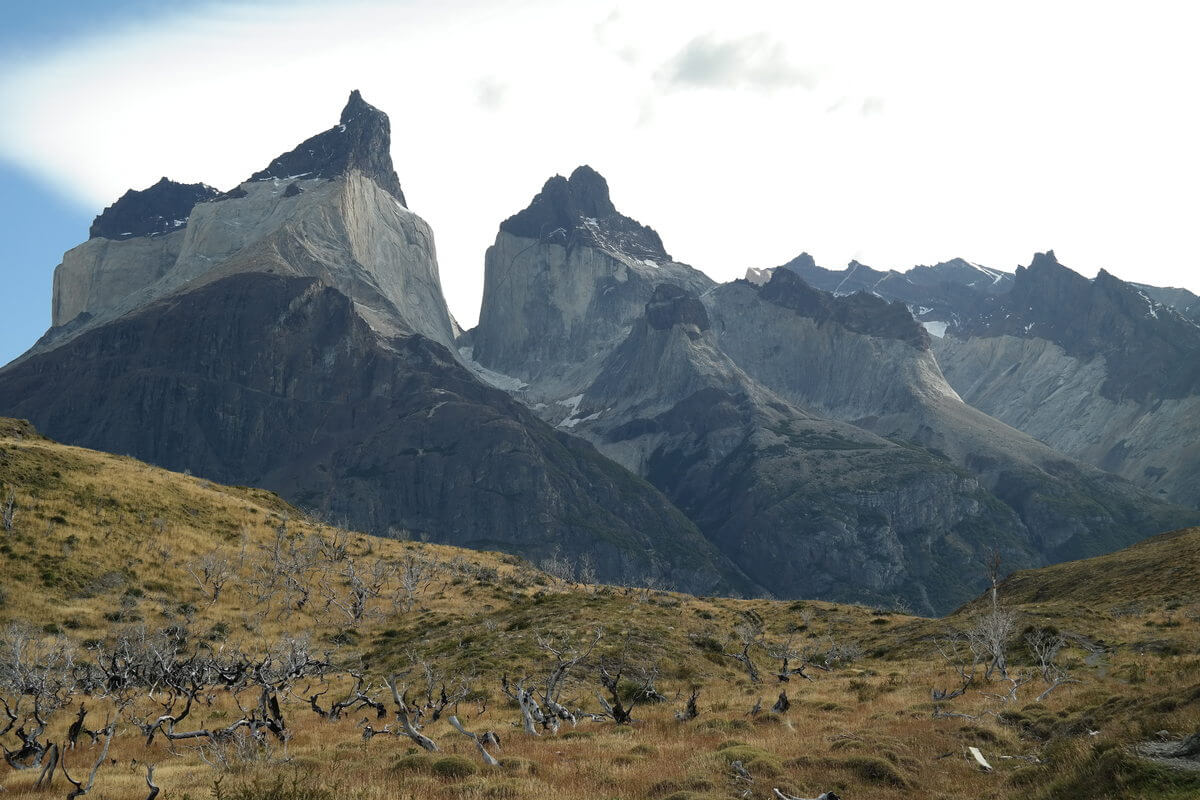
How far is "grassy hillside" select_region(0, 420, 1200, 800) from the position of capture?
2350 cm

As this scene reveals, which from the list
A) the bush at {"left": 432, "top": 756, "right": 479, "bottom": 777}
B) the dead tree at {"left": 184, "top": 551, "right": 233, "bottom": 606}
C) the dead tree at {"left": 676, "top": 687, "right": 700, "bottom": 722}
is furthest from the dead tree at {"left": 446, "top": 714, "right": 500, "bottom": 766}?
the dead tree at {"left": 184, "top": 551, "right": 233, "bottom": 606}

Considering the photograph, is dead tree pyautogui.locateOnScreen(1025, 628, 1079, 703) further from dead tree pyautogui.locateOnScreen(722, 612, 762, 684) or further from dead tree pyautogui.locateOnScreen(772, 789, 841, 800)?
dead tree pyautogui.locateOnScreen(772, 789, 841, 800)

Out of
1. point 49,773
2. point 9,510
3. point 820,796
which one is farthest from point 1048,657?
point 9,510

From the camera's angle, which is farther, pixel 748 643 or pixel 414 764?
pixel 748 643

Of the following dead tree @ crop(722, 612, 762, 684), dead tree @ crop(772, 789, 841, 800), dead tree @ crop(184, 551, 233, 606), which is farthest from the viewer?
dead tree @ crop(184, 551, 233, 606)

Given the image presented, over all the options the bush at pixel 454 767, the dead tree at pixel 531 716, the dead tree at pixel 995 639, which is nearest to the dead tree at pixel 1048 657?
the dead tree at pixel 995 639

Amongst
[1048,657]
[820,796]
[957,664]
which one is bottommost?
[957,664]

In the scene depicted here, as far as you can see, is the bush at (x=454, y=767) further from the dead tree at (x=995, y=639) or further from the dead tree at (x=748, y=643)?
the dead tree at (x=995, y=639)

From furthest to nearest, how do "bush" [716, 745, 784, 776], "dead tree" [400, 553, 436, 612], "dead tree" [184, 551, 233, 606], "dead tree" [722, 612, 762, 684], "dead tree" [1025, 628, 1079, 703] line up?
"dead tree" [400, 553, 436, 612] < "dead tree" [184, 551, 233, 606] < "dead tree" [722, 612, 762, 684] < "dead tree" [1025, 628, 1079, 703] < "bush" [716, 745, 784, 776]

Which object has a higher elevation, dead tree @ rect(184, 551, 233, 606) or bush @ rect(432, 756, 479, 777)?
dead tree @ rect(184, 551, 233, 606)

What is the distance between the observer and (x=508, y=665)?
1975 inches

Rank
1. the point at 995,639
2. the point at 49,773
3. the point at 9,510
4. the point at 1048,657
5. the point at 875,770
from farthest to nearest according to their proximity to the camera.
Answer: the point at 9,510, the point at 1048,657, the point at 995,639, the point at 875,770, the point at 49,773

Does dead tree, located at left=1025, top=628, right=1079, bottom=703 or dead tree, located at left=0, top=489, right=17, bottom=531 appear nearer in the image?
dead tree, located at left=1025, top=628, right=1079, bottom=703

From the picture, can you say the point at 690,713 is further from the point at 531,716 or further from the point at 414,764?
the point at 414,764
